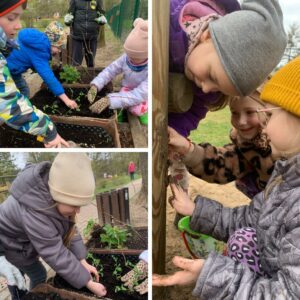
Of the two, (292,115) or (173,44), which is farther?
(173,44)

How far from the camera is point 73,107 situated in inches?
54.4

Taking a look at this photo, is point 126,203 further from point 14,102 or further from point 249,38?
point 249,38

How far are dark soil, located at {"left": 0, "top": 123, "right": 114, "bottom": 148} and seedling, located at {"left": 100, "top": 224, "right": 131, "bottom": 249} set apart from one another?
1.02 feet

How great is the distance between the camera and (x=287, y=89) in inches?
45.0

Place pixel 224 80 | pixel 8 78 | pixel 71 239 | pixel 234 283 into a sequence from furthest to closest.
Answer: pixel 224 80 → pixel 71 239 → pixel 234 283 → pixel 8 78

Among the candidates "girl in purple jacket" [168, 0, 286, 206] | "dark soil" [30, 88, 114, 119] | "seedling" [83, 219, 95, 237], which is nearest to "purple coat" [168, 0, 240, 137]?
"girl in purple jacket" [168, 0, 286, 206]

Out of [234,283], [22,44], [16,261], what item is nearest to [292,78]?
[234,283]

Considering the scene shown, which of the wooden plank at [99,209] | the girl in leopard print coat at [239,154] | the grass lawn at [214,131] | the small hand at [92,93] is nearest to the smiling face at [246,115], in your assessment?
the girl in leopard print coat at [239,154]

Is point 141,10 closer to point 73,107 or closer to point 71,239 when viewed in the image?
point 73,107

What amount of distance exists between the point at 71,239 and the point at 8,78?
0.50 m

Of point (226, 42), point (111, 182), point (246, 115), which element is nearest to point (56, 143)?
point (111, 182)

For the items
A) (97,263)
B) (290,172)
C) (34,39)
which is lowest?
(97,263)

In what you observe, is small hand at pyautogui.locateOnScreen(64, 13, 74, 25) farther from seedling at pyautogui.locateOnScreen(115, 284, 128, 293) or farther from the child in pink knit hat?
seedling at pyautogui.locateOnScreen(115, 284, 128, 293)

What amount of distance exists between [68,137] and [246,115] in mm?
802
